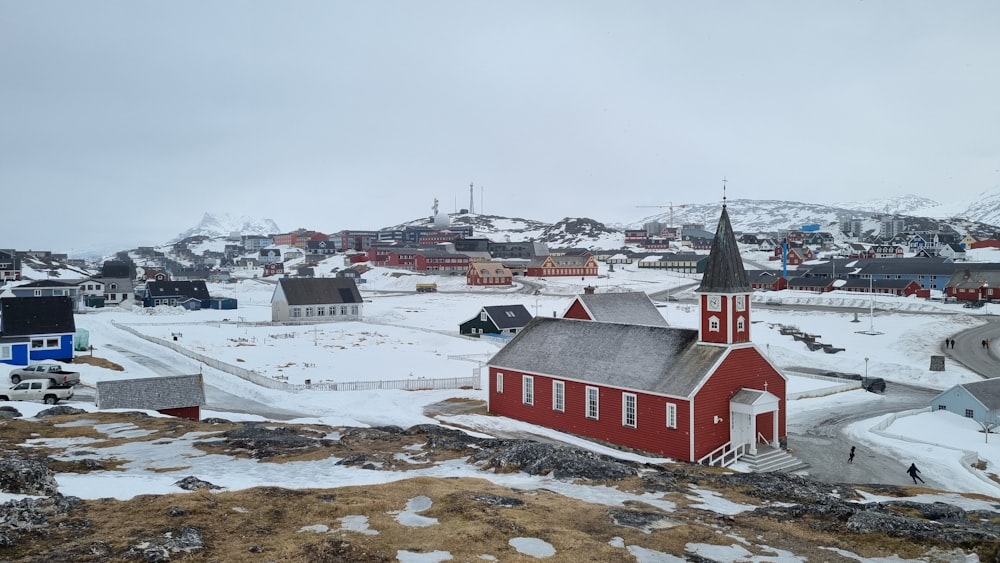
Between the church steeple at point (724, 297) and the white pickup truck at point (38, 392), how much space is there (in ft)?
112

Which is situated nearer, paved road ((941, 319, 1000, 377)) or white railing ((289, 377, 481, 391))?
white railing ((289, 377, 481, 391))

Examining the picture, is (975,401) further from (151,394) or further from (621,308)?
(151,394)

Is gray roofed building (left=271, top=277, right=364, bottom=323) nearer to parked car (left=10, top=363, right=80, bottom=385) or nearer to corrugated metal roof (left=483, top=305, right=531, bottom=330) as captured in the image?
corrugated metal roof (left=483, top=305, right=531, bottom=330)

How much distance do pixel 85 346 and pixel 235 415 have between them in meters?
28.2

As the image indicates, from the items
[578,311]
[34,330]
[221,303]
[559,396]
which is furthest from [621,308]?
[221,303]

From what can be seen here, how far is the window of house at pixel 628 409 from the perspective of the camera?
1270 inches

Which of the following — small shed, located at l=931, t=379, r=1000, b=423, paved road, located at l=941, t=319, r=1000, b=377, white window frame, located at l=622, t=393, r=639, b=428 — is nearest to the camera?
white window frame, located at l=622, t=393, r=639, b=428

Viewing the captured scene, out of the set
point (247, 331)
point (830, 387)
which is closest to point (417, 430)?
point (830, 387)

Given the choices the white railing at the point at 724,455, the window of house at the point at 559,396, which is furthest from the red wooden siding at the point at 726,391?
the window of house at the point at 559,396

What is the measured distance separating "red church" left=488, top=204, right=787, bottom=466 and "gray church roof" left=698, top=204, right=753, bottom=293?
0.16ft

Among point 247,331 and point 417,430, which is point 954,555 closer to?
point 417,430

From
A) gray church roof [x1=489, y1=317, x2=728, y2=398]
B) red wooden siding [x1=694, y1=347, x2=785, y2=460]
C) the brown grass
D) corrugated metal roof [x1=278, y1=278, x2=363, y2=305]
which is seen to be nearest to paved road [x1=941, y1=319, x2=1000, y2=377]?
red wooden siding [x1=694, y1=347, x2=785, y2=460]

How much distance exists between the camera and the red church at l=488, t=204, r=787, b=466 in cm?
3055

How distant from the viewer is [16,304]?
5041cm
